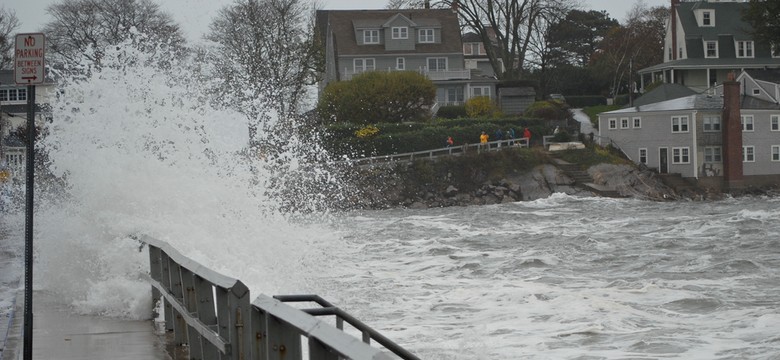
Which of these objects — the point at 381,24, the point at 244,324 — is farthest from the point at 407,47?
the point at 244,324

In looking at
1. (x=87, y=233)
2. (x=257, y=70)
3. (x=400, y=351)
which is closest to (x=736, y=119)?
(x=257, y=70)

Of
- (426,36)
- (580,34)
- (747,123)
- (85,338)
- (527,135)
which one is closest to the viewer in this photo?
(85,338)

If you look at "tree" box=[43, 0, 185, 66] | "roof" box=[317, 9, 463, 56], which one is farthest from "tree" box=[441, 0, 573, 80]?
"tree" box=[43, 0, 185, 66]

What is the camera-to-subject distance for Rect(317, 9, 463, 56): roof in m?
82.1

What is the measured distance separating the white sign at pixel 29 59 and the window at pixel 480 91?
7074 cm

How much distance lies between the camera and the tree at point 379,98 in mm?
69188

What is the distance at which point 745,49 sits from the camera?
84.6 metres

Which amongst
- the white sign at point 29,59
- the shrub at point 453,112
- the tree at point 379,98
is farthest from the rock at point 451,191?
the white sign at point 29,59

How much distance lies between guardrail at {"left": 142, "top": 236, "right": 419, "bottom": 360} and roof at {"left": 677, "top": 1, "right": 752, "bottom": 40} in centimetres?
7834

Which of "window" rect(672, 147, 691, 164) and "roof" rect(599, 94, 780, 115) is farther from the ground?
"roof" rect(599, 94, 780, 115)

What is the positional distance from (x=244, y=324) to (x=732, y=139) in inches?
2477

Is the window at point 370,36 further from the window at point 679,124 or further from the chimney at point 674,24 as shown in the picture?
the window at point 679,124

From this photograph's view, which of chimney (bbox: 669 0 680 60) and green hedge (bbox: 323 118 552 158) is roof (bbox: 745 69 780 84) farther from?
green hedge (bbox: 323 118 552 158)

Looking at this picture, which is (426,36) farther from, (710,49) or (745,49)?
(745,49)
